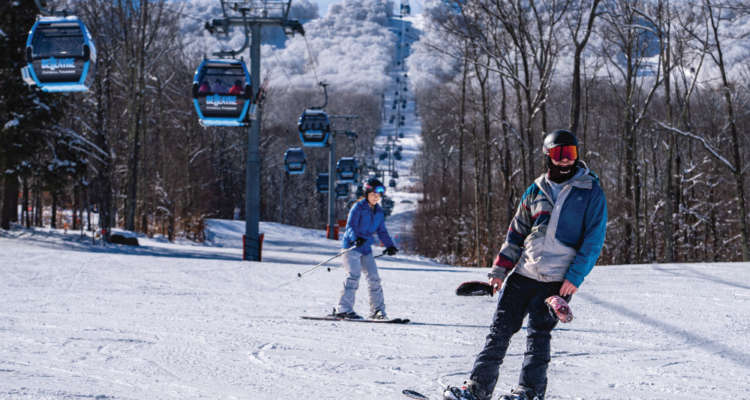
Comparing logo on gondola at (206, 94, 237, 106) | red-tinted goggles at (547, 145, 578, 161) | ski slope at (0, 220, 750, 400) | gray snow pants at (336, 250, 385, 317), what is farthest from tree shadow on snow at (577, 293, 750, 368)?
logo on gondola at (206, 94, 237, 106)

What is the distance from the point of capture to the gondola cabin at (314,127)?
2933 centimetres

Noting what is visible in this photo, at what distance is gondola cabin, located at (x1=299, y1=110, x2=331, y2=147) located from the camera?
96.2ft

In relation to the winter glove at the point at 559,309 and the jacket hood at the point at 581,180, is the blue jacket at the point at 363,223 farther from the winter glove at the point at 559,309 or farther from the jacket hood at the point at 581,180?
the winter glove at the point at 559,309

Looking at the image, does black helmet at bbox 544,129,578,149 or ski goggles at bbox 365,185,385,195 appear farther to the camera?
ski goggles at bbox 365,185,385,195

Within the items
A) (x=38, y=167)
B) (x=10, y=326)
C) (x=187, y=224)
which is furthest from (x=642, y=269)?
(x=187, y=224)

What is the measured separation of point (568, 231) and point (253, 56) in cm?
1545

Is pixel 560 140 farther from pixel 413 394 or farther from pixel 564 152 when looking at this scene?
pixel 413 394

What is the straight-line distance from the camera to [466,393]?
3750mm

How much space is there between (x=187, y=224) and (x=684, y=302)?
2627cm

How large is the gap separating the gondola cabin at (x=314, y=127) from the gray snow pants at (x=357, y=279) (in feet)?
71.8

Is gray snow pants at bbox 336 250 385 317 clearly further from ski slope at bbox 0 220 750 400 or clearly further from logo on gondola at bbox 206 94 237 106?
logo on gondola at bbox 206 94 237 106

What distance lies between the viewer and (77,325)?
22.8 ft

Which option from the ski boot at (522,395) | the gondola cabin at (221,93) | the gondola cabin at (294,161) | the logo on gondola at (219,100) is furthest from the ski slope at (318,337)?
the gondola cabin at (294,161)

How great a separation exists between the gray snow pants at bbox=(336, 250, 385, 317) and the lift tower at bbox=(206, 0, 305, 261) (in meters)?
9.58
